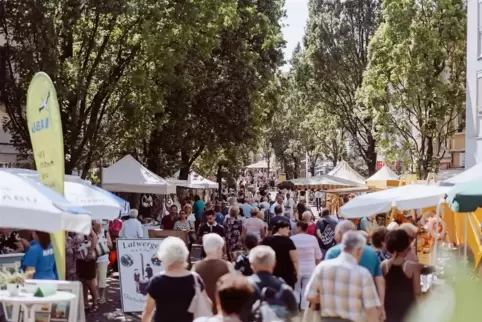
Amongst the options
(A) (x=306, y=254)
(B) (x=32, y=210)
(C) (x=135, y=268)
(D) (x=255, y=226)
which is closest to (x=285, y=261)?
(A) (x=306, y=254)

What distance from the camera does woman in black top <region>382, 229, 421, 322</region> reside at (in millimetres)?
8031

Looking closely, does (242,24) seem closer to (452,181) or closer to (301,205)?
(301,205)

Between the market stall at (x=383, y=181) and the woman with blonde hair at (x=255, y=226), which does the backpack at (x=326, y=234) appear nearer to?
the woman with blonde hair at (x=255, y=226)

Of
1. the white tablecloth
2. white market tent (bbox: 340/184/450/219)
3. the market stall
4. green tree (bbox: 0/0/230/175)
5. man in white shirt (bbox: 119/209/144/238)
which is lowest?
the white tablecloth

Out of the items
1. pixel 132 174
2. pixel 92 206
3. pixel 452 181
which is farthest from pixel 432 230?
pixel 132 174

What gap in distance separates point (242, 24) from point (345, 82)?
1123 centimetres

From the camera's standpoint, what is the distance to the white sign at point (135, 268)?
13492 millimetres

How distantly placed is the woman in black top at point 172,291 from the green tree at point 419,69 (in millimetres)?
27739

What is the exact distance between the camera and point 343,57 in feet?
152

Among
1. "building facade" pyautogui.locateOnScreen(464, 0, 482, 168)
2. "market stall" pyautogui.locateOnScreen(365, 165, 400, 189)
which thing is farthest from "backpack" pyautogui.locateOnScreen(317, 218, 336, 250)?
"building facade" pyautogui.locateOnScreen(464, 0, 482, 168)

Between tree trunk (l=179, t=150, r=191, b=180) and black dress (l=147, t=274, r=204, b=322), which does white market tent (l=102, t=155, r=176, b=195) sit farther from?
black dress (l=147, t=274, r=204, b=322)

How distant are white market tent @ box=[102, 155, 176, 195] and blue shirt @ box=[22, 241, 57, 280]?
12.7 metres

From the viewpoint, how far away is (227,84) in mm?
35656

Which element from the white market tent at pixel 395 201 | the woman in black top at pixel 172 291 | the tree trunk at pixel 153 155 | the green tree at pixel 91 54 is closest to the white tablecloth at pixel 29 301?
the woman in black top at pixel 172 291
